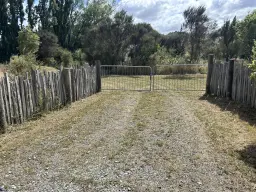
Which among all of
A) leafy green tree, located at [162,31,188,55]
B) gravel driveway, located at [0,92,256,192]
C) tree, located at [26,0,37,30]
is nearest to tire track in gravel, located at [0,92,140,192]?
gravel driveway, located at [0,92,256,192]

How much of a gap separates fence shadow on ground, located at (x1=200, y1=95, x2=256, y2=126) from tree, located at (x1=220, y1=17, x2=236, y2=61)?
65.2 ft

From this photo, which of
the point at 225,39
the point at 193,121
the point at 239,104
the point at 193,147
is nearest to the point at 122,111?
the point at 193,121

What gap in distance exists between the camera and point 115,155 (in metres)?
3.73

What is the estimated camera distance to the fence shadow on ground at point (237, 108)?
5552mm

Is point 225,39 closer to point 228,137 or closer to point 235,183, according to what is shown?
point 228,137

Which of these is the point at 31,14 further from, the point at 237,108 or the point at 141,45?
the point at 237,108

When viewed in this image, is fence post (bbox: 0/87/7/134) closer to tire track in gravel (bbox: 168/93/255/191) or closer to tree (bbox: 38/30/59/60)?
tire track in gravel (bbox: 168/93/255/191)

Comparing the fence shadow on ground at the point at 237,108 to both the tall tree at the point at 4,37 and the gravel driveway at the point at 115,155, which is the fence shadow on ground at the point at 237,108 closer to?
the gravel driveway at the point at 115,155

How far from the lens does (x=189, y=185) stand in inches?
113

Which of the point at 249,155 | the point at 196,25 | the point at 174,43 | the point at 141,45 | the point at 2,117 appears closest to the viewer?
the point at 249,155

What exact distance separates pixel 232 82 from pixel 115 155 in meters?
5.28

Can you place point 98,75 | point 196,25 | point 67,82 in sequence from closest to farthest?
1. point 67,82
2. point 98,75
3. point 196,25

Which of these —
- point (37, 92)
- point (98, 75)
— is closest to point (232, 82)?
point (98, 75)

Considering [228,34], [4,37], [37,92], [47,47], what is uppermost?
[4,37]
